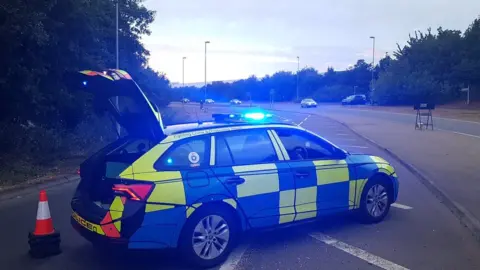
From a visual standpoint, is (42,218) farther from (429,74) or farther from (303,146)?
(429,74)

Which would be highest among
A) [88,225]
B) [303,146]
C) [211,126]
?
[211,126]

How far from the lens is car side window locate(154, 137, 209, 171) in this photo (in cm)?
522

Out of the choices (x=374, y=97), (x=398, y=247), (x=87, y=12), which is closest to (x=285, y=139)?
(x=398, y=247)

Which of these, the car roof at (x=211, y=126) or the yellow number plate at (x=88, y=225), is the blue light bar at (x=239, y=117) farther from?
the yellow number plate at (x=88, y=225)

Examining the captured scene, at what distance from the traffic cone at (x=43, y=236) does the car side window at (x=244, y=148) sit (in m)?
2.10

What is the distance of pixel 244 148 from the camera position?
5.87m

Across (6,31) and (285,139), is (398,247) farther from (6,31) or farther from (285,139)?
(6,31)

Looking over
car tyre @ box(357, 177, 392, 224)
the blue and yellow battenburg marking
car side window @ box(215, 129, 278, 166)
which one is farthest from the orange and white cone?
car tyre @ box(357, 177, 392, 224)

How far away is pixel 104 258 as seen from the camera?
5.76m

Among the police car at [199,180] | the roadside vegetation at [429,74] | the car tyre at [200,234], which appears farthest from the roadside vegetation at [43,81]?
the roadside vegetation at [429,74]

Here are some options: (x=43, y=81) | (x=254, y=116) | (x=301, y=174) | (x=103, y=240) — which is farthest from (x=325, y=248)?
(x=43, y=81)

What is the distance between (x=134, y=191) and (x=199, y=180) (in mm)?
708

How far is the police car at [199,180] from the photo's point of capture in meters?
5.02

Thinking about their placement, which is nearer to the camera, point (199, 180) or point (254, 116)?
point (199, 180)
